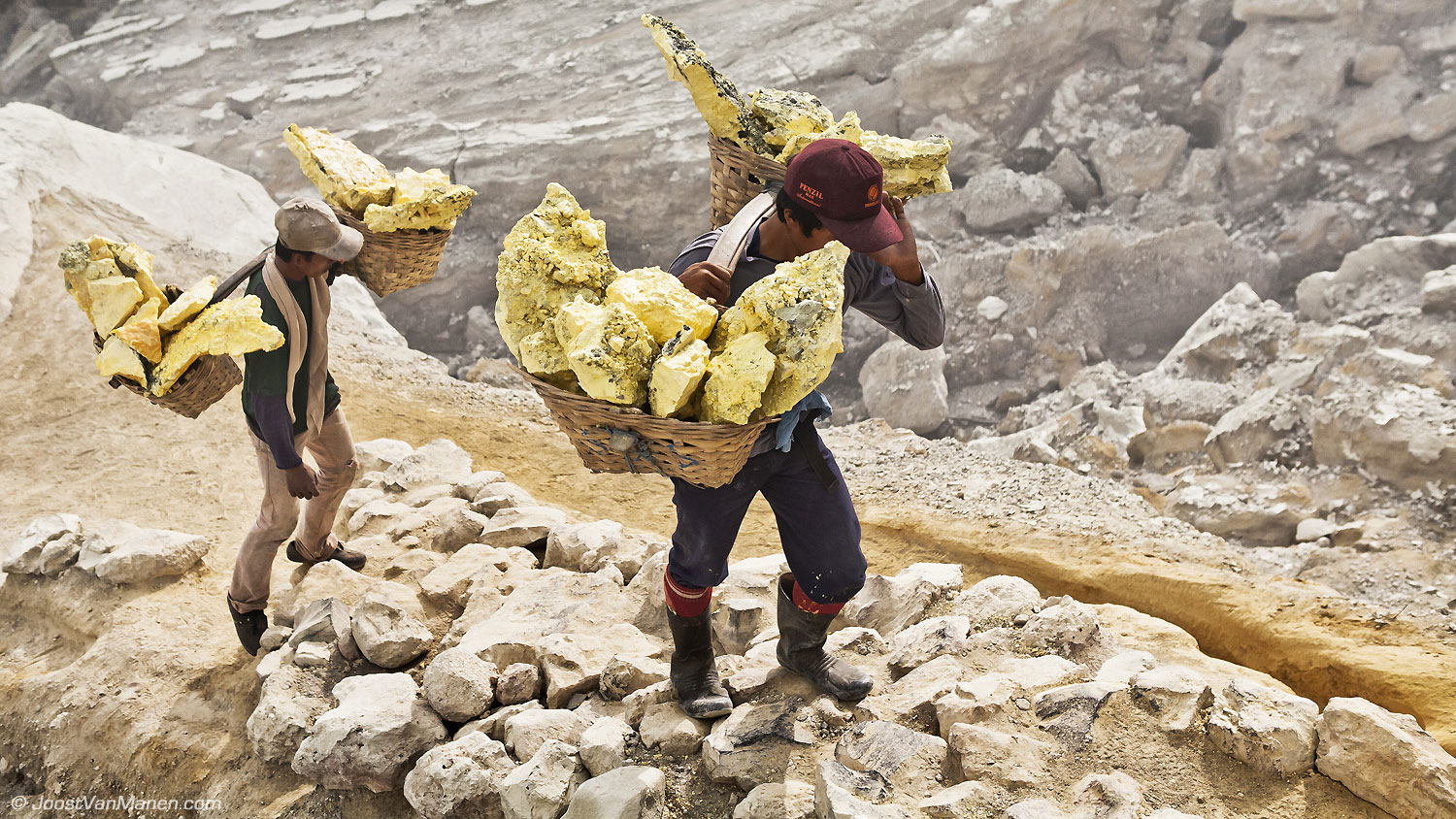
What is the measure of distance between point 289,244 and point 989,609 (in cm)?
300

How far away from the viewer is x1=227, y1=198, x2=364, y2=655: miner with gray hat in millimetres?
3459

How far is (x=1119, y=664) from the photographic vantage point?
3.28m

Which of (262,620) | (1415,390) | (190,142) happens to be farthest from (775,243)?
(190,142)

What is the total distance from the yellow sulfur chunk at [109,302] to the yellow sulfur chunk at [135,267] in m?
0.08

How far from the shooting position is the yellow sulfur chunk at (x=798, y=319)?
2344 millimetres

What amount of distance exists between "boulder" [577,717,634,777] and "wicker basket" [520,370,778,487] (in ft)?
3.37

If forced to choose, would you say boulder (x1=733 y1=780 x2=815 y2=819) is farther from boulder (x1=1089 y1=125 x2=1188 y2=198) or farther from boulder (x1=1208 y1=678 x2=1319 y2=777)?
boulder (x1=1089 y1=125 x2=1188 y2=198)

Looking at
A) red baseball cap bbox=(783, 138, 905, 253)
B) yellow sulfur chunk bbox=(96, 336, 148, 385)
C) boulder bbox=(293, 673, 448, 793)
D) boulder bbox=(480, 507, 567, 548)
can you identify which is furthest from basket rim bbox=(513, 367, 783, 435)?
boulder bbox=(480, 507, 567, 548)

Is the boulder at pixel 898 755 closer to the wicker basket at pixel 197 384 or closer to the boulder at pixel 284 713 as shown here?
the boulder at pixel 284 713

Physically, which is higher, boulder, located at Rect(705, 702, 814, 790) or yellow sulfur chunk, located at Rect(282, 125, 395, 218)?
yellow sulfur chunk, located at Rect(282, 125, 395, 218)

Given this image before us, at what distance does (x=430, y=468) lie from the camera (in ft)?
17.7

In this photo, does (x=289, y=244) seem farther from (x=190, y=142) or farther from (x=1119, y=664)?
(x=190, y=142)

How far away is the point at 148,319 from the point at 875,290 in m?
2.47

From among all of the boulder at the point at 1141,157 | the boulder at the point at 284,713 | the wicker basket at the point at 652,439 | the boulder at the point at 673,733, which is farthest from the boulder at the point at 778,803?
the boulder at the point at 1141,157
